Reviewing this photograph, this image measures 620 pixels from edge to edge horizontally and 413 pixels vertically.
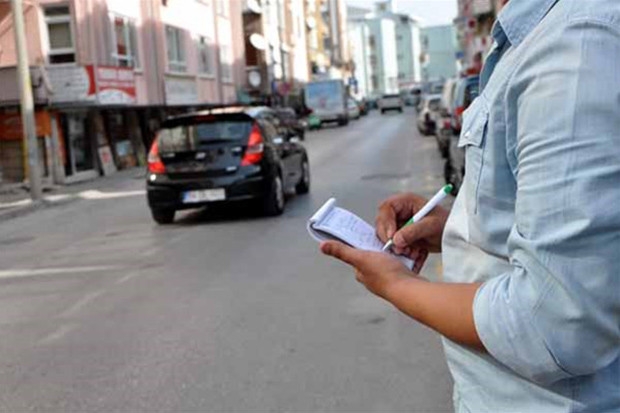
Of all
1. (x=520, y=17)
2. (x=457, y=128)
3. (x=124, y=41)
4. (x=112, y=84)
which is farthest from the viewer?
(x=124, y=41)

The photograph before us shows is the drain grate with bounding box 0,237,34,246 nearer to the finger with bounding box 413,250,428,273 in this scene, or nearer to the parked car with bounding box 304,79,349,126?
the finger with bounding box 413,250,428,273

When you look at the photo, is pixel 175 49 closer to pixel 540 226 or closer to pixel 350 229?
pixel 350 229

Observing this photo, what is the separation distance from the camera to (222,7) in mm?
38531

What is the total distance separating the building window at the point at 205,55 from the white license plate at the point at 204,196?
22.4m

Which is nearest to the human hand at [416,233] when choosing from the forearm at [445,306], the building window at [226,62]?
the forearm at [445,306]

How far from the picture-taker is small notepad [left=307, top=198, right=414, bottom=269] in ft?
Result: 5.41

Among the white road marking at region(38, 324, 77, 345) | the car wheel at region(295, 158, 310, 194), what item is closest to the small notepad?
the white road marking at region(38, 324, 77, 345)

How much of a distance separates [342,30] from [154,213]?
9423cm

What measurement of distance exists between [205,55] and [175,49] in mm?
4401

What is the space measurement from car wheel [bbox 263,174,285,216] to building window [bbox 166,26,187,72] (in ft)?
58.9

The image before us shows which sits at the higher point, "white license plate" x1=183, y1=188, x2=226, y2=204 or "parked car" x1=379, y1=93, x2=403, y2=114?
"parked car" x1=379, y1=93, x2=403, y2=114

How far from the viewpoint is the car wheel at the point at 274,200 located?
12159 millimetres

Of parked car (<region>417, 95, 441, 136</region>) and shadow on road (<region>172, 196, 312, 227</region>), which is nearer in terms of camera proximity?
shadow on road (<region>172, 196, 312, 227</region>)

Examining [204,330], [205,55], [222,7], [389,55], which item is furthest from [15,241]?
[389,55]
